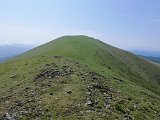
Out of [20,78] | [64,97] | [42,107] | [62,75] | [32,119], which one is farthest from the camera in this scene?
[20,78]

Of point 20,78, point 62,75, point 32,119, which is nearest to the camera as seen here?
point 32,119

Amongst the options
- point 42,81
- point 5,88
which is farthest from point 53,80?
point 5,88

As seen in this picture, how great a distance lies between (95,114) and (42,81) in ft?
40.5

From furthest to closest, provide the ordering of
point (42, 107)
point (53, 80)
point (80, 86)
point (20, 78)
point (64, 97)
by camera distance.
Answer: point (20, 78) < point (53, 80) < point (80, 86) < point (64, 97) < point (42, 107)

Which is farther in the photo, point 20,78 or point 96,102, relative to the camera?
point 20,78

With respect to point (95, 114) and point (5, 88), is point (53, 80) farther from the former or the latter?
point (95, 114)

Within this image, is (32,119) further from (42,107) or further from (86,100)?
(86,100)

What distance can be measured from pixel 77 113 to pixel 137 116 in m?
6.10

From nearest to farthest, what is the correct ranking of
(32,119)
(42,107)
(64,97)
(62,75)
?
(32,119)
(42,107)
(64,97)
(62,75)

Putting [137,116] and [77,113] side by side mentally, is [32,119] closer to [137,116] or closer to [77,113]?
[77,113]

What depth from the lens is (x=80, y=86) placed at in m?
31.1

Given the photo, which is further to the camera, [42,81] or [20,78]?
[20,78]

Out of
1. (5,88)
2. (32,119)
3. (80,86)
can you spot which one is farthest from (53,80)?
(32,119)

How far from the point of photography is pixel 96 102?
26672 millimetres
